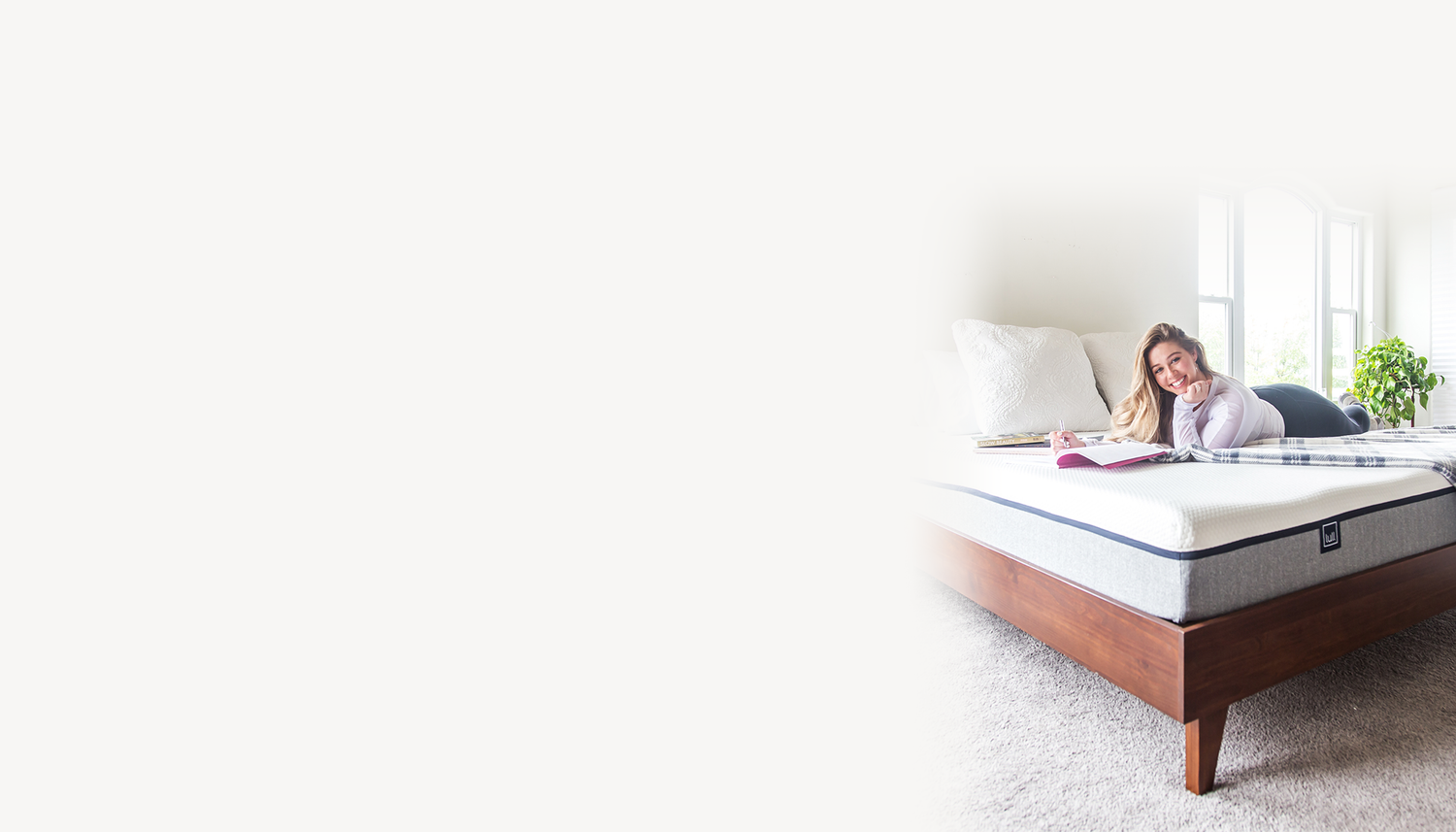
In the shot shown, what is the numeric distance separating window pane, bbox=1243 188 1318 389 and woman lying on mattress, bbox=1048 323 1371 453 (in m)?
2.53

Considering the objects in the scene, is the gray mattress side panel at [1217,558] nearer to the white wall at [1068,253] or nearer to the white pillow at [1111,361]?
the white pillow at [1111,361]

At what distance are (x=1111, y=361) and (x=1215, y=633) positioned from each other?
6.30ft

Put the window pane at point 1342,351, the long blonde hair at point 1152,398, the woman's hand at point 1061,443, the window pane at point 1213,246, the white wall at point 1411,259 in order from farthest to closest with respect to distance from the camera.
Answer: the window pane at point 1342,351 < the white wall at point 1411,259 < the window pane at point 1213,246 < the long blonde hair at point 1152,398 < the woman's hand at point 1061,443

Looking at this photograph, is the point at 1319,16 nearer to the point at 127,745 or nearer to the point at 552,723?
the point at 552,723

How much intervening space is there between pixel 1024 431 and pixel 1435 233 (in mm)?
4351

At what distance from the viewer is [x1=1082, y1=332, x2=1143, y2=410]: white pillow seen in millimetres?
2400

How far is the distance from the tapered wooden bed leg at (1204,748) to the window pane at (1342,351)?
15.7ft

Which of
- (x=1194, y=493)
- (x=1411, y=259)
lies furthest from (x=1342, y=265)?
(x=1194, y=493)

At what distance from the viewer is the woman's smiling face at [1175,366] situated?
5.36ft

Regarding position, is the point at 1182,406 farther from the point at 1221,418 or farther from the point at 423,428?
the point at 423,428

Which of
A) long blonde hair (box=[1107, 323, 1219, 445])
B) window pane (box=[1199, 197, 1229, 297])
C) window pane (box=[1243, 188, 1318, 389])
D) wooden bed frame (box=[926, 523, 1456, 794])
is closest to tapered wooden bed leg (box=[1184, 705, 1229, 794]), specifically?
wooden bed frame (box=[926, 523, 1456, 794])

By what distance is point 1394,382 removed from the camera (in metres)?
3.76

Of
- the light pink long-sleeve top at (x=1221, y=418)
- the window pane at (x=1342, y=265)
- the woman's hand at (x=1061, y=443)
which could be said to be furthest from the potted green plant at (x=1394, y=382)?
the woman's hand at (x=1061, y=443)

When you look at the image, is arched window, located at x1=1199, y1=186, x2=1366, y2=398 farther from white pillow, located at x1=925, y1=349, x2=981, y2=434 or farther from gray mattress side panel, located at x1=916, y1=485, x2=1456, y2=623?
gray mattress side panel, located at x1=916, y1=485, x2=1456, y2=623
